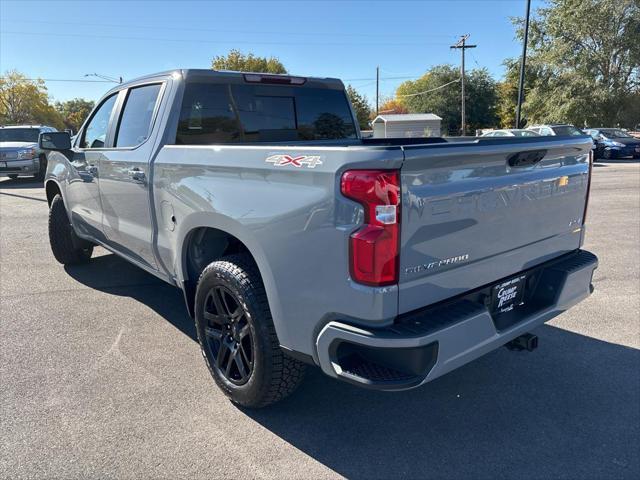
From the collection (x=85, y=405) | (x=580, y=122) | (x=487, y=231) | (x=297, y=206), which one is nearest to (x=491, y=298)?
(x=487, y=231)

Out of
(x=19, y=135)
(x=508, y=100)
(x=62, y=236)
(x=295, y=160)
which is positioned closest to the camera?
(x=295, y=160)

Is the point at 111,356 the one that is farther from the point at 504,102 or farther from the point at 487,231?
the point at 504,102

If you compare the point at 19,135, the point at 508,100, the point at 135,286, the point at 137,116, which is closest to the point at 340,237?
the point at 137,116

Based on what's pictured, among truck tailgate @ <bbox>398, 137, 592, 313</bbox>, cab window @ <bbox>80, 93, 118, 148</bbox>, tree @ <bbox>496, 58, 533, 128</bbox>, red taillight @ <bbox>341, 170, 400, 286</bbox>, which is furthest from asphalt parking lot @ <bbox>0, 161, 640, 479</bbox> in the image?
tree @ <bbox>496, 58, 533, 128</bbox>

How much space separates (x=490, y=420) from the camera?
9.53ft

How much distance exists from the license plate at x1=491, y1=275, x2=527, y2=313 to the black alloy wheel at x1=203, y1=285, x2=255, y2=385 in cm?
134

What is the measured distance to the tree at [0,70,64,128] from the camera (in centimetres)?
6134

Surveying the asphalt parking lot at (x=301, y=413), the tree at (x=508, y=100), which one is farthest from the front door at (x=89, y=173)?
the tree at (x=508, y=100)

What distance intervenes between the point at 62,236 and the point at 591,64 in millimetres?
37380

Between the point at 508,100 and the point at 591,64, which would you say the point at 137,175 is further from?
the point at 508,100

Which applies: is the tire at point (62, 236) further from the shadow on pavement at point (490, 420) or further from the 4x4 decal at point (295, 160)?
the 4x4 decal at point (295, 160)

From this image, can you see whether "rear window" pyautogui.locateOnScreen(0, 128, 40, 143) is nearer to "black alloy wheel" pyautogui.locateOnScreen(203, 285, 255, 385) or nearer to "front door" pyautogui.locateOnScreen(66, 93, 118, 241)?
"front door" pyautogui.locateOnScreen(66, 93, 118, 241)

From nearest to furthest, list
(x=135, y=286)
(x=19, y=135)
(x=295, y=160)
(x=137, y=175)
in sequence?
(x=295, y=160), (x=137, y=175), (x=135, y=286), (x=19, y=135)

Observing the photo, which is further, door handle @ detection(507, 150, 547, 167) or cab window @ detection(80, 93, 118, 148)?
cab window @ detection(80, 93, 118, 148)
